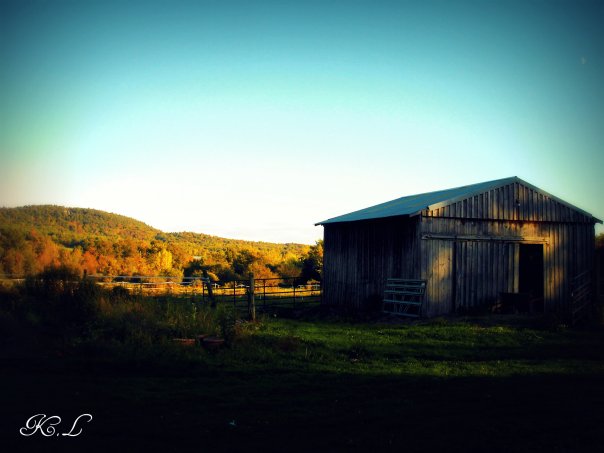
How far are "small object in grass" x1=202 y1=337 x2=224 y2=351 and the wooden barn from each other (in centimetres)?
960

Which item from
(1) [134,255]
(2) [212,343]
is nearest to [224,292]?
(2) [212,343]

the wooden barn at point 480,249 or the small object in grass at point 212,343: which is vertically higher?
the wooden barn at point 480,249

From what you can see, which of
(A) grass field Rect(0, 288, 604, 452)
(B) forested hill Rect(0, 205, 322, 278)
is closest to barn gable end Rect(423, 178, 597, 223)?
(A) grass field Rect(0, 288, 604, 452)

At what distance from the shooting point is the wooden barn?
19688mm

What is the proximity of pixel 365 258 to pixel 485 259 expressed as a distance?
5.19m

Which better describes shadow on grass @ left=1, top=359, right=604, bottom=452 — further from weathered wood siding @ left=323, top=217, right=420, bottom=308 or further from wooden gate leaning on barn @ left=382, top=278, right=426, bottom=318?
weathered wood siding @ left=323, top=217, right=420, bottom=308

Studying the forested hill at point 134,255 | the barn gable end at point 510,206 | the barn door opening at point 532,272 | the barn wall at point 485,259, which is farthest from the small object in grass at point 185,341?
the forested hill at point 134,255

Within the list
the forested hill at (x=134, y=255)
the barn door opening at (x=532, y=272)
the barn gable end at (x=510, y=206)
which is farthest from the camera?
the forested hill at (x=134, y=255)

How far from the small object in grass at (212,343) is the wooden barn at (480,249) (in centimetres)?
960

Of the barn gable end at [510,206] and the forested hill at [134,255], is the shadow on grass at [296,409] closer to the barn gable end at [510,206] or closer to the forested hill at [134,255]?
the barn gable end at [510,206]

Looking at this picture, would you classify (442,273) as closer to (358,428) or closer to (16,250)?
(358,428)

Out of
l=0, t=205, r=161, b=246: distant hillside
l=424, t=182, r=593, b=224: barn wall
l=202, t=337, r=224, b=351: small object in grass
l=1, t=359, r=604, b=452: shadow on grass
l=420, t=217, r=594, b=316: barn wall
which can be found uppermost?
l=0, t=205, r=161, b=246: distant hillside

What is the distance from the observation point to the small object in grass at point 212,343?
39.7ft

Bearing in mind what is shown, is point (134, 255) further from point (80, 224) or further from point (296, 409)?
point (296, 409)
